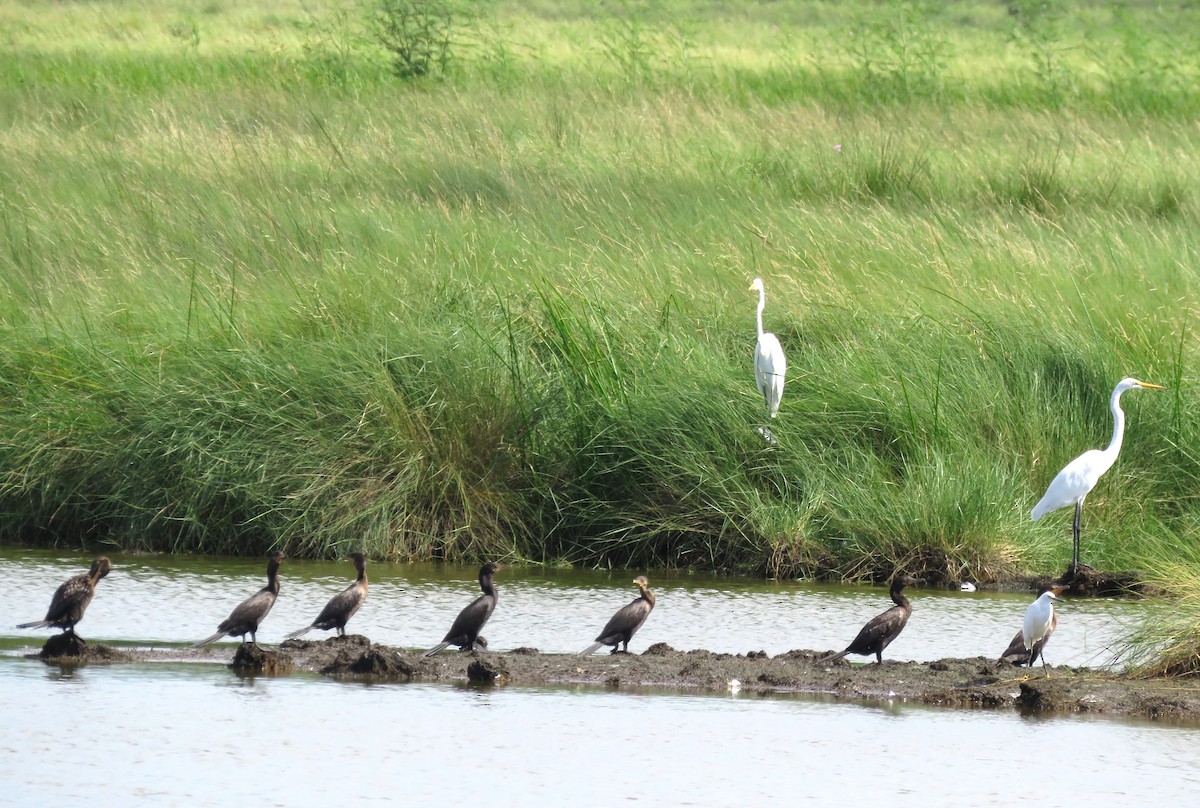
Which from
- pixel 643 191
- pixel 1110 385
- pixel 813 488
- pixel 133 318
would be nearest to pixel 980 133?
pixel 643 191

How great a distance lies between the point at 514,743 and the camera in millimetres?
5676

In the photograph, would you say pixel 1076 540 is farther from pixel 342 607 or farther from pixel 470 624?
pixel 342 607

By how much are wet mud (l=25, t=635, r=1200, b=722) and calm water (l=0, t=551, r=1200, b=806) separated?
0.38 ft

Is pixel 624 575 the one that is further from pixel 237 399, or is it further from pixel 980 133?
pixel 980 133

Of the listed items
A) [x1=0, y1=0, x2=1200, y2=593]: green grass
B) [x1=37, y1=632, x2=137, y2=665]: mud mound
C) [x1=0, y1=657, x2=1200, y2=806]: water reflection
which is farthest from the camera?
[x1=0, y1=0, x2=1200, y2=593]: green grass

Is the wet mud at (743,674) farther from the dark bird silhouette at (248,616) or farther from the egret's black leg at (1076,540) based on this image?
the egret's black leg at (1076,540)

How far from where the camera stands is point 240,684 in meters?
6.28

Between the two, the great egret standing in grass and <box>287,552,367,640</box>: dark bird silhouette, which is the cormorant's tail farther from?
the great egret standing in grass

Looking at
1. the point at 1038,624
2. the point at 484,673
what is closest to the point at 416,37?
the point at 484,673

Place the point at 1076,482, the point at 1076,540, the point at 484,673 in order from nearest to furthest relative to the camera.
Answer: the point at 484,673
the point at 1076,482
the point at 1076,540

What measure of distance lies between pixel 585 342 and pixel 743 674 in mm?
3585

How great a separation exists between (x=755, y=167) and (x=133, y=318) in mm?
5665

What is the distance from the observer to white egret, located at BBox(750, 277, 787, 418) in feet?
29.7

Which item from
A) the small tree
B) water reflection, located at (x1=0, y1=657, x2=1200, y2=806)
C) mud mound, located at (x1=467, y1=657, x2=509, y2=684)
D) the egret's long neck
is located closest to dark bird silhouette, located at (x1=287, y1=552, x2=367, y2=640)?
water reflection, located at (x1=0, y1=657, x2=1200, y2=806)
